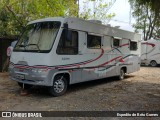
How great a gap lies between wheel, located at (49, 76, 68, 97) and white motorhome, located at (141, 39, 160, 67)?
1603 centimetres

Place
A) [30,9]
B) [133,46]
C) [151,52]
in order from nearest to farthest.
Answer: [133,46], [30,9], [151,52]

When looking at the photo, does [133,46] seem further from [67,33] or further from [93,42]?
[67,33]

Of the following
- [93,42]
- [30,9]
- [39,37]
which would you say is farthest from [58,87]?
[30,9]

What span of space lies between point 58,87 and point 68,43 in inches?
64.1

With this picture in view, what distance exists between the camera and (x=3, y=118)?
5.88m

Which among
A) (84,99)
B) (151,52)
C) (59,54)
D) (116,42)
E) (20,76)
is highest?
(116,42)

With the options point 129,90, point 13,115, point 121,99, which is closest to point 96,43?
point 129,90

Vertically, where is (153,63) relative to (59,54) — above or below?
below

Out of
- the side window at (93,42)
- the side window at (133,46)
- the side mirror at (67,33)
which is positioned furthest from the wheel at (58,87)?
the side window at (133,46)

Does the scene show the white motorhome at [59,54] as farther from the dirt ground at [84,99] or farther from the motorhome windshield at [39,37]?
the dirt ground at [84,99]

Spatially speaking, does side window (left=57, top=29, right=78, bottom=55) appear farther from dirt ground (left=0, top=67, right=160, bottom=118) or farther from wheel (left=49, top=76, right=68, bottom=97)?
dirt ground (left=0, top=67, right=160, bottom=118)

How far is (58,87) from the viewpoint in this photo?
8289 millimetres

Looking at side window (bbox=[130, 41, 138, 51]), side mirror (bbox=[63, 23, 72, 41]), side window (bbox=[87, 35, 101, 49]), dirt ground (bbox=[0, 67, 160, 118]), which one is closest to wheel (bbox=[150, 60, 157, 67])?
side window (bbox=[130, 41, 138, 51])

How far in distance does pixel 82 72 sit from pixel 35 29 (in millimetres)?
2469
